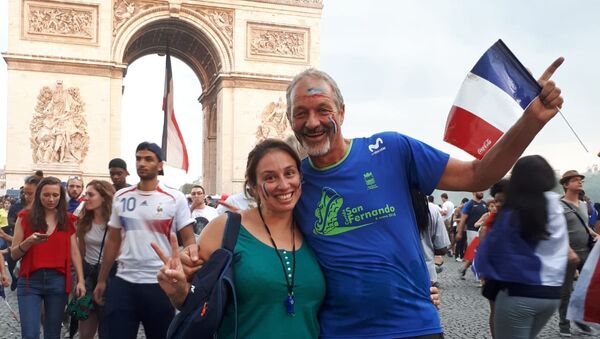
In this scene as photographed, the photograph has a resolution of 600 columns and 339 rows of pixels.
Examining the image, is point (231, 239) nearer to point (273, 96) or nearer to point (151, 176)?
point (151, 176)

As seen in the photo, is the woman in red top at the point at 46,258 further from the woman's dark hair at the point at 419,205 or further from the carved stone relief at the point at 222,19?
the carved stone relief at the point at 222,19

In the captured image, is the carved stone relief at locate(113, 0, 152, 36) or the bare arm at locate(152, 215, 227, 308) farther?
the carved stone relief at locate(113, 0, 152, 36)

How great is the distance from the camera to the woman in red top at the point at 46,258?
14.4ft

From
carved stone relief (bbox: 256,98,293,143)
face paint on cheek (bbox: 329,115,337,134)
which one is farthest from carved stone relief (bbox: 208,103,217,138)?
face paint on cheek (bbox: 329,115,337,134)

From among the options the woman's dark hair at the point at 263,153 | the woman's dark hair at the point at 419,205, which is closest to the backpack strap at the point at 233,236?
the woman's dark hair at the point at 263,153

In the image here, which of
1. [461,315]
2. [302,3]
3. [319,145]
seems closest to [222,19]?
[302,3]

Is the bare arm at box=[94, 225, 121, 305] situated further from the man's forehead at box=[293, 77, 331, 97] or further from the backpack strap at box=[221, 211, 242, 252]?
the man's forehead at box=[293, 77, 331, 97]

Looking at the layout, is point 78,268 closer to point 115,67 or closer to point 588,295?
point 588,295

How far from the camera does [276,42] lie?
22422mm

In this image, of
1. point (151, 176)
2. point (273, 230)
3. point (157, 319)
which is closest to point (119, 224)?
point (151, 176)

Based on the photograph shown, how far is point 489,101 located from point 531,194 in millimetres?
1303

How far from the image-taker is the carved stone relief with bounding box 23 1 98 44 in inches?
777

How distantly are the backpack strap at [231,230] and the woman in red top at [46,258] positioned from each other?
8.96 ft

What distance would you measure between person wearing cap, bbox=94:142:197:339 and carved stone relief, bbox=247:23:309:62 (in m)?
18.4
